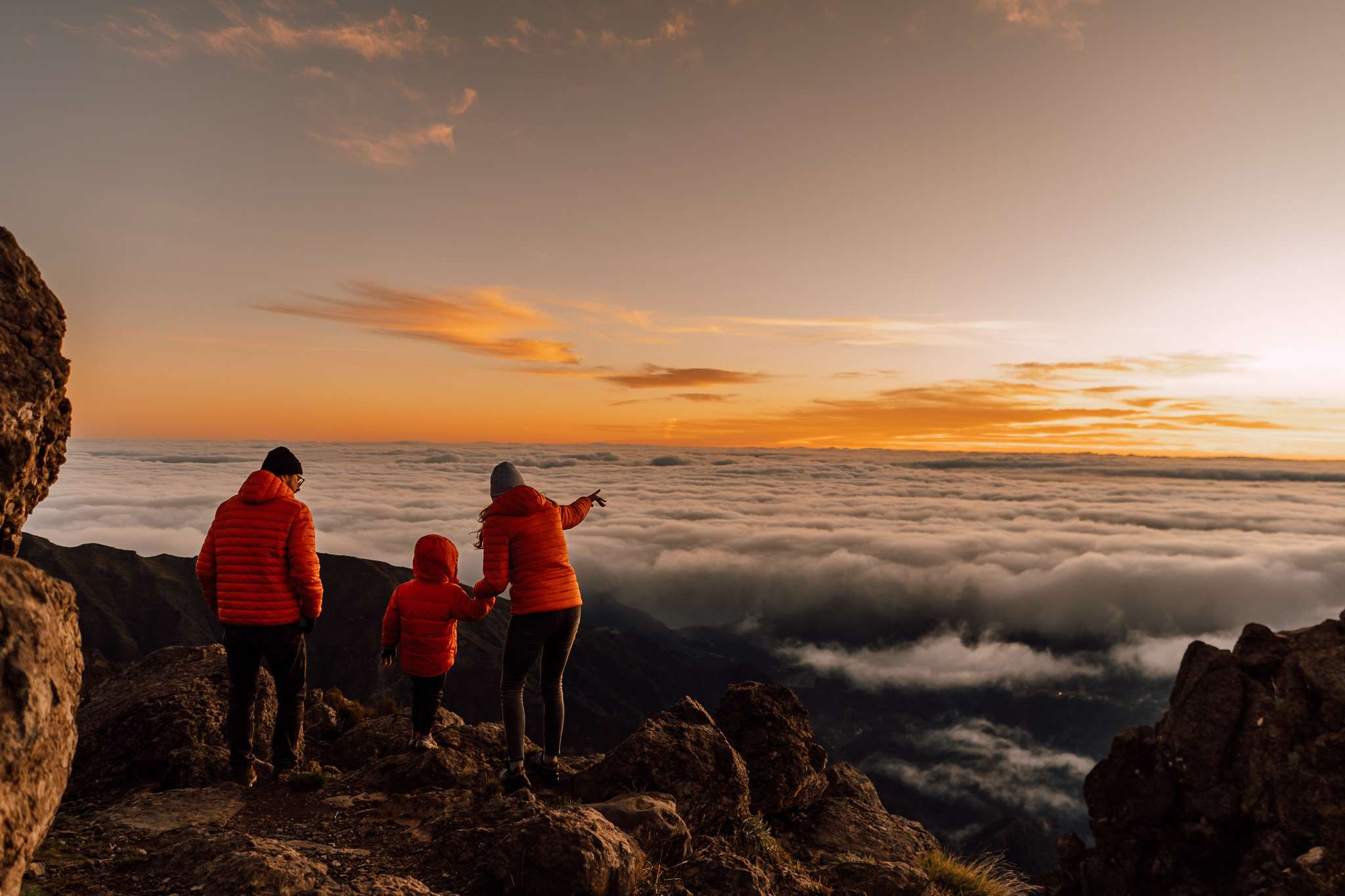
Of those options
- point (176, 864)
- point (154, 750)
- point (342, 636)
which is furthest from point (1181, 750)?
point (342, 636)

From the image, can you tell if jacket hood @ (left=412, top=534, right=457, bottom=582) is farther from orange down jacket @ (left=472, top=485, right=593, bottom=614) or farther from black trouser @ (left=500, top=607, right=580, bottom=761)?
black trouser @ (left=500, top=607, right=580, bottom=761)

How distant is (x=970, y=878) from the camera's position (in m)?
5.77

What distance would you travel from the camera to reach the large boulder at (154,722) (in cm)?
584

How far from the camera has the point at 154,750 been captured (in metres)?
6.01

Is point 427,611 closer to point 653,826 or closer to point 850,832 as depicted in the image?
point 653,826

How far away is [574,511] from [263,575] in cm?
254

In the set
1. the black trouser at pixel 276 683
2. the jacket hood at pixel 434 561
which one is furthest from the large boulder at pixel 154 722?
the jacket hood at pixel 434 561

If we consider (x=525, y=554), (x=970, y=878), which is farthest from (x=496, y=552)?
(x=970, y=878)

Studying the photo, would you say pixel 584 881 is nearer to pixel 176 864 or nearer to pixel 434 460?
pixel 176 864

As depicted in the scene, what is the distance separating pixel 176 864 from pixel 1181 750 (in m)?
8.89

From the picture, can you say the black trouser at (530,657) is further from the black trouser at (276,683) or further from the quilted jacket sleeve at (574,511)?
the black trouser at (276,683)

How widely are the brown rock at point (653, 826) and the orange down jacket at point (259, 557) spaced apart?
2.85m

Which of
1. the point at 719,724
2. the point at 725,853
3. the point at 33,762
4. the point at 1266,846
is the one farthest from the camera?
the point at 719,724

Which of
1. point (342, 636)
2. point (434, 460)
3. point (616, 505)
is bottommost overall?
point (342, 636)
